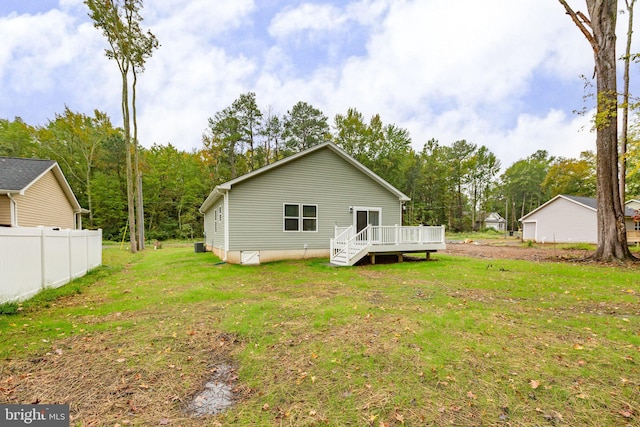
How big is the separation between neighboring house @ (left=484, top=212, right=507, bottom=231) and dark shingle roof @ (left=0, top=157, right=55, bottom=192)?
62.8 metres

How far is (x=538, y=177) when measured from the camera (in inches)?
2019

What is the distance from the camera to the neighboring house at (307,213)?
11.8 m

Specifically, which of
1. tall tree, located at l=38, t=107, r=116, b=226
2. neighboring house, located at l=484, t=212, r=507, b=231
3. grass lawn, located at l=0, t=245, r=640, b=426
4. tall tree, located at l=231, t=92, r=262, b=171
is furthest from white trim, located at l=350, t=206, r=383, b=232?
neighboring house, located at l=484, t=212, r=507, b=231

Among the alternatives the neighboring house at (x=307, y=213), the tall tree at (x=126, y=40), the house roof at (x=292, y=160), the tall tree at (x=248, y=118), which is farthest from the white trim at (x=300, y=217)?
the tall tree at (x=248, y=118)

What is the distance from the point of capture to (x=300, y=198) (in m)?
12.9

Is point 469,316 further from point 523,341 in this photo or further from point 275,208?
point 275,208

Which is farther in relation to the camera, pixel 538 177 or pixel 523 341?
pixel 538 177

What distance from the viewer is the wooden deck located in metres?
11.5

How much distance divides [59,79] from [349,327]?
2332 cm

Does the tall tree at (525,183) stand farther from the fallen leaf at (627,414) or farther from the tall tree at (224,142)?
the fallen leaf at (627,414)

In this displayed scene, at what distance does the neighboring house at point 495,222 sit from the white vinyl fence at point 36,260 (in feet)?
205

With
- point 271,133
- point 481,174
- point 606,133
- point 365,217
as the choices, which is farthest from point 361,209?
point 481,174

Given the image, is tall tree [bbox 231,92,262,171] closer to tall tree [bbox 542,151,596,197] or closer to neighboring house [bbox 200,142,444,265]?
neighboring house [bbox 200,142,444,265]

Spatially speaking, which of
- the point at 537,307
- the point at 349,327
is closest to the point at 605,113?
the point at 537,307
